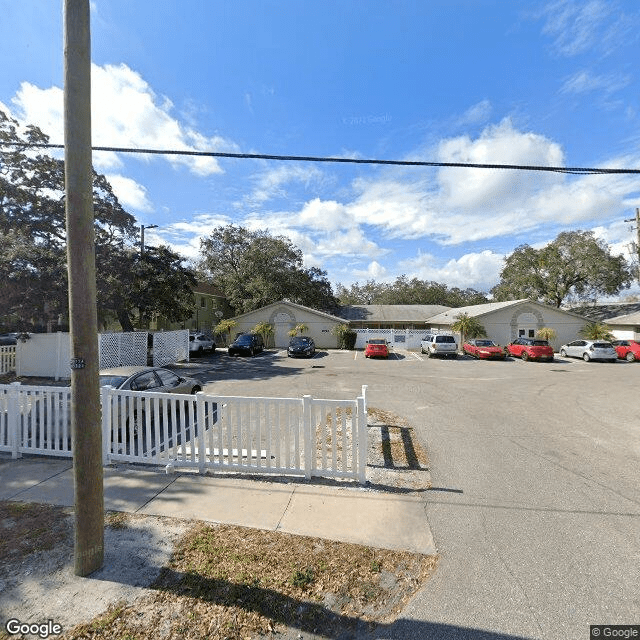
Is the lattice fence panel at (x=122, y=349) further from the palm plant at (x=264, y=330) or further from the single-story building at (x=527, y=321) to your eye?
the single-story building at (x=527, y=321)

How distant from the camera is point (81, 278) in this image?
306 centimetres

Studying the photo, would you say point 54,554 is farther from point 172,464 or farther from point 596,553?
point 596,553

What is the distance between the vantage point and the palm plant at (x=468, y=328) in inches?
1093

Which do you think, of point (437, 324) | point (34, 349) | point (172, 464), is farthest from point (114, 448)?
point (437, 324)

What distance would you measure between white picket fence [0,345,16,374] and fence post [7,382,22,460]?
44.1 ft

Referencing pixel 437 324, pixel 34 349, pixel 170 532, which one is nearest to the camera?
pixel 170 532

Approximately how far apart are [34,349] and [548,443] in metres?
19.5

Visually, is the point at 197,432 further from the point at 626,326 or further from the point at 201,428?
the point at 626,326

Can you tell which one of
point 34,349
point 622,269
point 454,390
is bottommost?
point 454,390

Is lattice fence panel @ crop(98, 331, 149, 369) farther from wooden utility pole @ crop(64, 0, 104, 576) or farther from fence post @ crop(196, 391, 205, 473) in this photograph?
wooden utility pole @ crop(64, 0, 104, 576)

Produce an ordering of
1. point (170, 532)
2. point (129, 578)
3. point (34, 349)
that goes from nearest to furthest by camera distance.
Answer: point (129, 578), point (170, 532), point (34, 349)

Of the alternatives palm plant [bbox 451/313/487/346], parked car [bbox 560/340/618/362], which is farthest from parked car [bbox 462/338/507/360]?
parked car [bbox 560/340/618/362]

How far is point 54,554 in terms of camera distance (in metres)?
3.39

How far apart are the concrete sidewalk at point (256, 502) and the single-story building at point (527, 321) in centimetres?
2807
